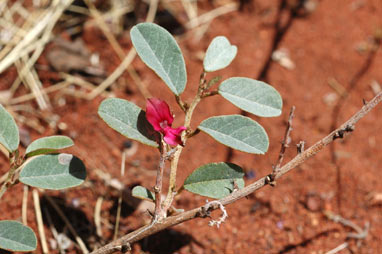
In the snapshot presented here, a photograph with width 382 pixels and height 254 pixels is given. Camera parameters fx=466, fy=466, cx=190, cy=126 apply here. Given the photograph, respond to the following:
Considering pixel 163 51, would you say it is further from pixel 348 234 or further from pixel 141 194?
pixel 348 234

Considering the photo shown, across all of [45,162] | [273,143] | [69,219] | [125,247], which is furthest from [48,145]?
[273,143]

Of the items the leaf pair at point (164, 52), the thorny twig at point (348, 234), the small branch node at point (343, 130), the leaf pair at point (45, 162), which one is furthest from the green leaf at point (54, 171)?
the thorny twig at point (348, 234)

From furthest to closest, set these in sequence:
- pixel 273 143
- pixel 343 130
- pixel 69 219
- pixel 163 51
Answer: pixel 273 143, pixel 69 219, pixel 163 51, pixel 343 130

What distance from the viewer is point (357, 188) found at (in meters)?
1.69

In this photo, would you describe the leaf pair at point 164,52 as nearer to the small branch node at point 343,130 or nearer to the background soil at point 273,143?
the small branch node at point 343,130

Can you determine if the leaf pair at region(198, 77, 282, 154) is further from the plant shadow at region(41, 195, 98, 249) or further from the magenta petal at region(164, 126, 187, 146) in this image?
the plant shadow at region(41, 195, 98, 249)

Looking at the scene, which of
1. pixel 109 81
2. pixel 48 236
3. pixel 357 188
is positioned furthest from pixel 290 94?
pixel 48 236

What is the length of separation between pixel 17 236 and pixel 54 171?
0.58ft

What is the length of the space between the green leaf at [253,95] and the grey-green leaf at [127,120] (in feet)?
0.66

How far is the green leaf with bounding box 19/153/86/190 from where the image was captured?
114cm

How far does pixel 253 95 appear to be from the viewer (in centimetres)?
115

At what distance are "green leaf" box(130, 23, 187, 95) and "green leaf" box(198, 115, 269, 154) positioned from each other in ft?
0.40

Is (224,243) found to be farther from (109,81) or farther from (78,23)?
(78,23)

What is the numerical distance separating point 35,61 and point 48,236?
2.69 ft
